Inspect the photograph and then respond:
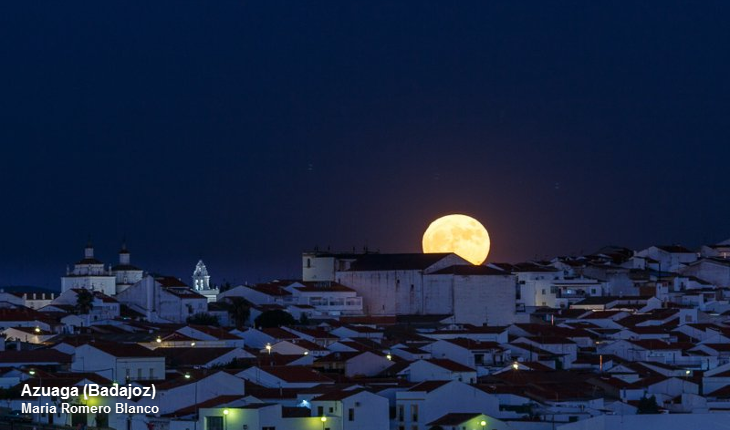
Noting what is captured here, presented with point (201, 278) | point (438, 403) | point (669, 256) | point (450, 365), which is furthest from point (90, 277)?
point (438, 403)

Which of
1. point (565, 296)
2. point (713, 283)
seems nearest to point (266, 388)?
point (565, 296)

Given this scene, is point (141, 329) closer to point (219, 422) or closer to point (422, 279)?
point (422, 279)

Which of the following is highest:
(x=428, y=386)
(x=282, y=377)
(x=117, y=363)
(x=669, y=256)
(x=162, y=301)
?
(x=669, y=256)

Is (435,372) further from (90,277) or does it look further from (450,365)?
(90,277)

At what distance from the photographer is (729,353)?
50.7 metres

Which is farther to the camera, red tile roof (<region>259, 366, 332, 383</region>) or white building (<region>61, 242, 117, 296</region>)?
white building (<region>61, 242, 117, 296</region>)

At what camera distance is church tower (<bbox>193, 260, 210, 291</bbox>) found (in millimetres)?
86938


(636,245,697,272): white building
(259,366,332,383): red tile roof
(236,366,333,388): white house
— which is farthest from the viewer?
(636,245,697,272): white building

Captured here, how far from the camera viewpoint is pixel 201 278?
8788cm

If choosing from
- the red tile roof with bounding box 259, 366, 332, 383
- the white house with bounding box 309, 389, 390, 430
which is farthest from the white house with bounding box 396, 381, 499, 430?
the red tile roof with bounding box 259, 366, 332, 383

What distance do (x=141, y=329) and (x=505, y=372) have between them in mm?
13211

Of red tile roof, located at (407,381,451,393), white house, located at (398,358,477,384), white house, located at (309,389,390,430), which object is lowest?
white house, located at (309,389,390,430)

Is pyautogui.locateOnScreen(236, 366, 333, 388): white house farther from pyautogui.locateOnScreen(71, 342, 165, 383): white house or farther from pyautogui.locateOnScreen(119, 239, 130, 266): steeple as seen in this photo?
pyautogui.locateOnScreen(119, 239, 130, 266): steeple

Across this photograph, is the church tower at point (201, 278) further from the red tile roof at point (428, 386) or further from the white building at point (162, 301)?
the red tile roof at point (428, 386)
